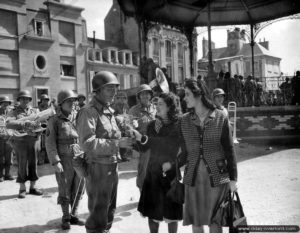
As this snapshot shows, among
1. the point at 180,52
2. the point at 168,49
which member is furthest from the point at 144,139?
the point at 180,52

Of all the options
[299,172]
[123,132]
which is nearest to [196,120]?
[123,132]

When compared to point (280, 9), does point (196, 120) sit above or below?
below

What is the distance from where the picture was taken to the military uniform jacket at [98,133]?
290 cm

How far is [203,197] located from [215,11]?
12.6 m

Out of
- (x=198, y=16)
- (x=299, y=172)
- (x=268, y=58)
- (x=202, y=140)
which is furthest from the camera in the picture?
(x=268, y=58)

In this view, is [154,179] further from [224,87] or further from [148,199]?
[224,87]

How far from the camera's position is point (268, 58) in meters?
53.6

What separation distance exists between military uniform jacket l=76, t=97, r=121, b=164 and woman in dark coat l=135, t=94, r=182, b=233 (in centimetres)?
45

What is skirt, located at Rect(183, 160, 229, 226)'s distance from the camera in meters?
2.95

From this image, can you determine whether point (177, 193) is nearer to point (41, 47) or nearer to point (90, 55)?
point (41, 47)

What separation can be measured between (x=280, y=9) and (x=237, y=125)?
571 cm

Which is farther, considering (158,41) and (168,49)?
(168,49)

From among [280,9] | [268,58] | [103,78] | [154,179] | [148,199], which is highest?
[268,58]

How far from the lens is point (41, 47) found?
2745cm
